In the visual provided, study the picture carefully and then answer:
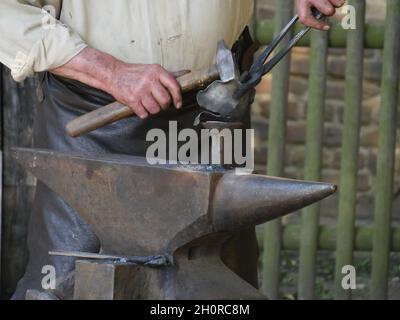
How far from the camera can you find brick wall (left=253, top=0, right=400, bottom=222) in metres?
5.50

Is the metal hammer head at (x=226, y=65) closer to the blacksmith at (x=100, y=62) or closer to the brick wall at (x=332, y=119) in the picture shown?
the blacksmith at (x=100, y=62)

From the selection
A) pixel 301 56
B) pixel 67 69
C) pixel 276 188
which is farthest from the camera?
pixel 301 56

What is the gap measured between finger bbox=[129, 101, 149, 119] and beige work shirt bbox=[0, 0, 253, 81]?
0.22 metres

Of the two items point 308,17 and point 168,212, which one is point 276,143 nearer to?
point 308,17

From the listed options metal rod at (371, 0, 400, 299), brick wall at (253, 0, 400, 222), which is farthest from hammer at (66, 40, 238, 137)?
brick wall at (253, 0, 400, 222)

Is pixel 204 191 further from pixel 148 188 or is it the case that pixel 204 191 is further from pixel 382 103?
pixel 382 103

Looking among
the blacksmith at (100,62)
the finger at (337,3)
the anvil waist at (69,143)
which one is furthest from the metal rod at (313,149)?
the finger at (337,3)

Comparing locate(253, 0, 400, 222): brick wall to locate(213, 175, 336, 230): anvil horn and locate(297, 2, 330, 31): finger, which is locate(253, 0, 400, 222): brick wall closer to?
locate(297, 2, 330, 31): finger

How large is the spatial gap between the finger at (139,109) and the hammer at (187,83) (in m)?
0.01

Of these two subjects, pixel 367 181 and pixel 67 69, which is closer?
pixel 67 69

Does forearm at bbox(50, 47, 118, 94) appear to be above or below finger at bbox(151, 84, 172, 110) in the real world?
above

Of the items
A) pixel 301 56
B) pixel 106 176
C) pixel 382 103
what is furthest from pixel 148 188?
pixel 301 56
